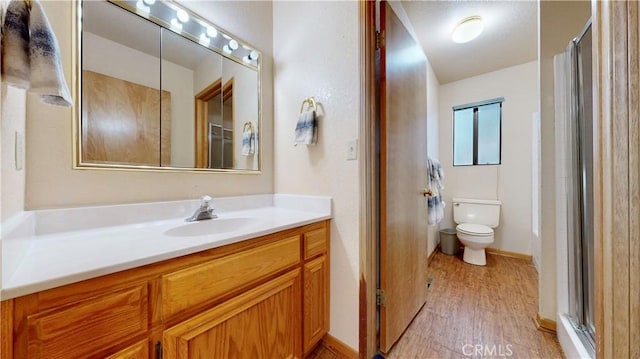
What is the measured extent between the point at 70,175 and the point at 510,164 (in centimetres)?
382

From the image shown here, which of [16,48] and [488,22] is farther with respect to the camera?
[488,22]

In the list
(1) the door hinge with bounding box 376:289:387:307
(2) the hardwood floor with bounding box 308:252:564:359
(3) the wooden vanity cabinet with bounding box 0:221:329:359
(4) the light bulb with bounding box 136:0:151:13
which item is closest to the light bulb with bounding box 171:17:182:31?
(4) the light bulb with bounding box 136:0:151:13

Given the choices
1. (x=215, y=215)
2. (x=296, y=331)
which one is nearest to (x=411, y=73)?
(x=215, y=215)

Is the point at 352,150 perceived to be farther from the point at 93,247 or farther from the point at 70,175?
the point at 70,175

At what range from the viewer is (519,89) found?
2.60m

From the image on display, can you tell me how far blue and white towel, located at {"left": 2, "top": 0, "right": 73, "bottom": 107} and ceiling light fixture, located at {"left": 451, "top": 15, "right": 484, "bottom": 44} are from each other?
2522 millimetres

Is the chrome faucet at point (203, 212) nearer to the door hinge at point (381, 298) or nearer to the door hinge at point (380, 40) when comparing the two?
the door hinge at point (381, 298)

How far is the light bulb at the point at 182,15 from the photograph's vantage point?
47.1 inches

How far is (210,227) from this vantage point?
1.12 m

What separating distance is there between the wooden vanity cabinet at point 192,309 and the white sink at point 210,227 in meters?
0.29

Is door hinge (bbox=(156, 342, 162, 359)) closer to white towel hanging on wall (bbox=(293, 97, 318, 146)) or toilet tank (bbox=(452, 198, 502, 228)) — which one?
white towel hanging on wall (bbox=(293, 97, 318, 146))

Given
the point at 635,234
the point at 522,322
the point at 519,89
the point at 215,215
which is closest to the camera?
the point at 635,234

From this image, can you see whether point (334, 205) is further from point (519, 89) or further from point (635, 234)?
point (519, 89)

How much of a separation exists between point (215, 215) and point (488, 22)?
106 inches
